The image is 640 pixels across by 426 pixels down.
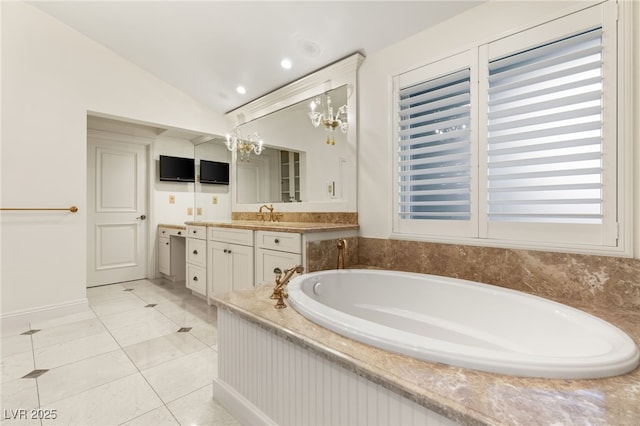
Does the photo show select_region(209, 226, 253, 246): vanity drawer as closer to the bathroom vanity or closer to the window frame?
the bathroom vanity

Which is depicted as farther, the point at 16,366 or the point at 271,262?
the point at 271,262

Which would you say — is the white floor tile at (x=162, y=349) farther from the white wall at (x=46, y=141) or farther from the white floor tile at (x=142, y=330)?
the white wall at (x=46, y=141)

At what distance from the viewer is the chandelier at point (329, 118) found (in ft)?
8.05

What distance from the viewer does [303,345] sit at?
3.37 ft

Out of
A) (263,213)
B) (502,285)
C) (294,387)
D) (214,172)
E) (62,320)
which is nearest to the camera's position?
(294,387)

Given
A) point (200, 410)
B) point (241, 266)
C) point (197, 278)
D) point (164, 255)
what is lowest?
point (200, 410)

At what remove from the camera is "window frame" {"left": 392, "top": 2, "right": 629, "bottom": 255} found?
4.36 feet

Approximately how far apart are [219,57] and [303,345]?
2786mm

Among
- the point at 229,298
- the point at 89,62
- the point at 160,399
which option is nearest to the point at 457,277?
the point at 229,298

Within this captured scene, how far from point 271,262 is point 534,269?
1.70 meters

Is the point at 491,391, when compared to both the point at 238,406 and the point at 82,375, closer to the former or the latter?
the point at 238,406

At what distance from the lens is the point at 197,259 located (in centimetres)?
313

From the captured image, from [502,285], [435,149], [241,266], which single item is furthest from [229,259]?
[502,285]

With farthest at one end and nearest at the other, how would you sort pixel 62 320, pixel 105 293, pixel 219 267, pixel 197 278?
pixel 105 293
pixel 197 278
pixel 219 267
pixel 62 320
